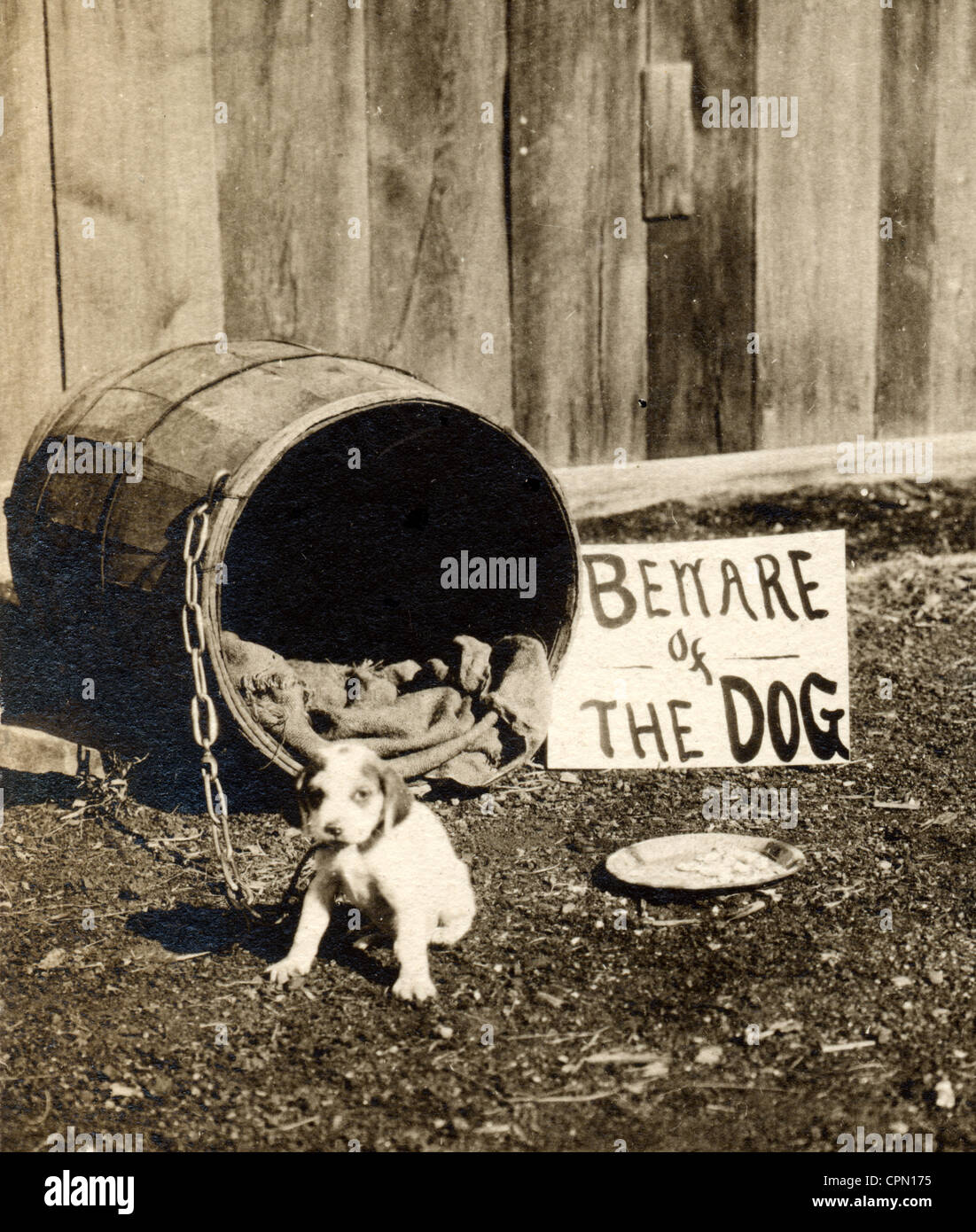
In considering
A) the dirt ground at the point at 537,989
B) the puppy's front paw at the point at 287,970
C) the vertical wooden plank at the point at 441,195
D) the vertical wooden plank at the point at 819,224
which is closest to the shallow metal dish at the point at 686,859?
the dirt ground at the point at 537,989

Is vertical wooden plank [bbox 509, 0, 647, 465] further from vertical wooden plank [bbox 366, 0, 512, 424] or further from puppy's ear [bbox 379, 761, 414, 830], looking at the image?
puppy's ear [bbox 379, 761, 414, 830]

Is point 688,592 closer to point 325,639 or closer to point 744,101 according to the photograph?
point 325,639

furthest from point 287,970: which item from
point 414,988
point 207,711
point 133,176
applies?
point 133,176

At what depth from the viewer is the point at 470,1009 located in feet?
7.10

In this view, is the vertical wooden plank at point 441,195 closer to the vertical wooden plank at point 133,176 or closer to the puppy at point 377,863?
the vertical wooden plank at point 133,176

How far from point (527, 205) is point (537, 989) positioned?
2.07 m

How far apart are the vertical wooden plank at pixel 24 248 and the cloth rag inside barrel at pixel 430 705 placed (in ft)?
2.67

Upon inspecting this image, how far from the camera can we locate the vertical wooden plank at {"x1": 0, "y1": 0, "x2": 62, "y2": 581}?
117 inches

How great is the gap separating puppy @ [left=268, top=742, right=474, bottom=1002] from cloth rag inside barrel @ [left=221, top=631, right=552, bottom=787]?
0.51 metres

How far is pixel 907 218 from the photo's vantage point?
365cm

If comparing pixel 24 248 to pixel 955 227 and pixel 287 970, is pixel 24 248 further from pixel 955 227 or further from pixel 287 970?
pixel 955 227

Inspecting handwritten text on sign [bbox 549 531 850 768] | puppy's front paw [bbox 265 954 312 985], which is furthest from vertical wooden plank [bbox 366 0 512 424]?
puppy's front paw [bbox 265 954 312 985]
